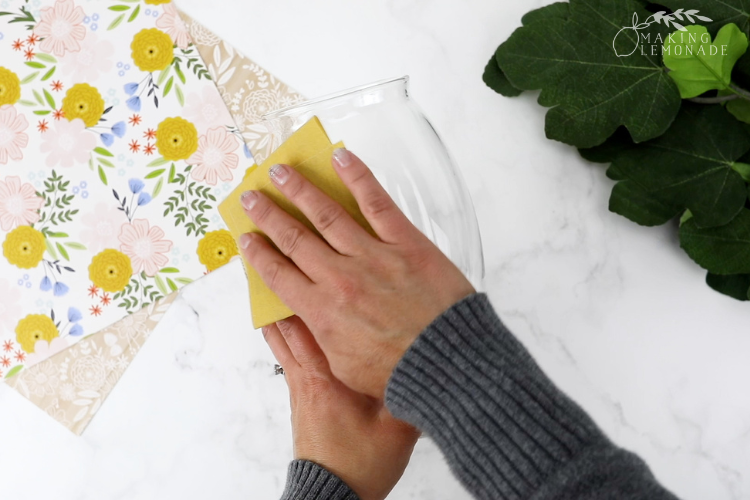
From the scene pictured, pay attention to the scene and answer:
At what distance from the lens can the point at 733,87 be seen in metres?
0.40

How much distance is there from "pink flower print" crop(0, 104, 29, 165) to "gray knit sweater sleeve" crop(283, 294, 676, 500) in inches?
16.6

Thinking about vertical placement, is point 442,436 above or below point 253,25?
below

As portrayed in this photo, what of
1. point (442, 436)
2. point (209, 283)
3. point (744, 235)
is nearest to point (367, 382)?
point (442, 436)

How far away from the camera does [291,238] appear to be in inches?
12.5

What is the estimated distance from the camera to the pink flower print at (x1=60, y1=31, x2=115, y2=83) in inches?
18.8

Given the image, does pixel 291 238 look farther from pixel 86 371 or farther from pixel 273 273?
pixel 86 371

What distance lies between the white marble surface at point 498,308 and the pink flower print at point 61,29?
106mm

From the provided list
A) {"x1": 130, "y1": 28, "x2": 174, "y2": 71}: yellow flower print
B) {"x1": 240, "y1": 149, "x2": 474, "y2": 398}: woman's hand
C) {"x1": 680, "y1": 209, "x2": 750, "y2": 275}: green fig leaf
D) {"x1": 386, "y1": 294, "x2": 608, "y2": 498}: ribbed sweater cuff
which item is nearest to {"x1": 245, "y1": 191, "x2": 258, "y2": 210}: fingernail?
{"x1": 240, "y1": 149, "x2": 474, "y2": 398}: woman's hand

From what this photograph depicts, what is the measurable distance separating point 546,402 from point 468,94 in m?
→ 0.31

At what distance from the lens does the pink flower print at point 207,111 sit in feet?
1.56

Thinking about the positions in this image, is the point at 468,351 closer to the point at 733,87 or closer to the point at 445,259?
the point at 445,259

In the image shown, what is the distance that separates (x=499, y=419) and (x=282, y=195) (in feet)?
0.60

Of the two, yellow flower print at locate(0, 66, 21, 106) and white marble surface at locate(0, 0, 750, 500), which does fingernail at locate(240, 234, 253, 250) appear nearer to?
→ white marble surface at locate(0, 0, 750, 500)

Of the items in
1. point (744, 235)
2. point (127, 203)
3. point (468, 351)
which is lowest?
point (744, 235)
